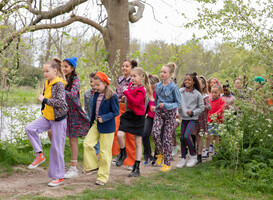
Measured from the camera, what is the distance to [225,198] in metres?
4.86

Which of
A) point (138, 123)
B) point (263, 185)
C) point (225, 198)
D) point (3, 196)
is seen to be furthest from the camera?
point (138, 123)

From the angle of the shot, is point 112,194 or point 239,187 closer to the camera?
point 112,194

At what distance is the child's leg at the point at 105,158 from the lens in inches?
206

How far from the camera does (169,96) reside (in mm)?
6492

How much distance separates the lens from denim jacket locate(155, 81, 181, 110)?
638 cm

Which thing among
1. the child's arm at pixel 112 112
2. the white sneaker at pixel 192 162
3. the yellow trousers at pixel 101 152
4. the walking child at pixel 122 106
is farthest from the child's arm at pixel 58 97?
the white sneaker at pixel 192 162

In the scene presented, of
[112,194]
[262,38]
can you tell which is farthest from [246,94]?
[112,194]

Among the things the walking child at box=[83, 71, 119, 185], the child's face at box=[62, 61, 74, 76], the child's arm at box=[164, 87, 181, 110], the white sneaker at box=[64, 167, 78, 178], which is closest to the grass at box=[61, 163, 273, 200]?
the walking child at box=[83, 71, 119, 185]

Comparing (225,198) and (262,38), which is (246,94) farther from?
(225,198)

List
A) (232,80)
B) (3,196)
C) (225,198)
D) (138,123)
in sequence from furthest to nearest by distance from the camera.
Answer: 1. (232,80)
2. (138,123)
3. (225,198)
4. (3,196)

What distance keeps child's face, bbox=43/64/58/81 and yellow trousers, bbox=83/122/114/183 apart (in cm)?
106

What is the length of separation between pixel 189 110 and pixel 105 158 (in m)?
2.42

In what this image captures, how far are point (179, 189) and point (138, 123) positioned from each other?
149 cm

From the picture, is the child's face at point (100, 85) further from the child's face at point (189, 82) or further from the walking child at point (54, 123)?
the child's face at point (189, 82)
